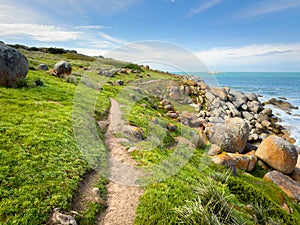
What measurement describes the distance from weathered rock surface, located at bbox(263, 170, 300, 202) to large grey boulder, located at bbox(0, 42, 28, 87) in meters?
19.0

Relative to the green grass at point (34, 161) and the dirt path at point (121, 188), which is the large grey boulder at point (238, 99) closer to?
the dirt path at point (121, 188)

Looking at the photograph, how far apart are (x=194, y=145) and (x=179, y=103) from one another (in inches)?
416

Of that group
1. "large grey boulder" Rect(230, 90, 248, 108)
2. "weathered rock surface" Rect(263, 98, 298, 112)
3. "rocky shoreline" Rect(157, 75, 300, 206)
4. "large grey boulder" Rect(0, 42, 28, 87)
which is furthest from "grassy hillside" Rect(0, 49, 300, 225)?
"weathered rock surface" Rect(263, 98, 298, 112)

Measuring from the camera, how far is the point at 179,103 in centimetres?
2491

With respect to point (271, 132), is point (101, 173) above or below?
above

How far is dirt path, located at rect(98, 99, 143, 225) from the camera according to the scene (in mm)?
5766

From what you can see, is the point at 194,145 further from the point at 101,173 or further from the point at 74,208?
the point at 74,208

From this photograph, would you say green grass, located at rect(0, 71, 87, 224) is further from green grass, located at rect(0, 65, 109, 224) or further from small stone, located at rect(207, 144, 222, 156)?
small stone, located at rect(207, 144, 222, 156)

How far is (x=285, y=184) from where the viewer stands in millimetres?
12289

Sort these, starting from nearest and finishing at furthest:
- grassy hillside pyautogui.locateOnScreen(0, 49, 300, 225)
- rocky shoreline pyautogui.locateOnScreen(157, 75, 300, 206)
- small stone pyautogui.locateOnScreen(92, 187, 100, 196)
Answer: grassy hillside pyautogui.locateOnScreen(0, 49, 300, 225) < small stone pyautogui.locateOnScreen(92, 187, 100, 196) < rocky shoreline pyautogui.locateOnScreen(157, 75, 300, 206)

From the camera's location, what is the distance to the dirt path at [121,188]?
577 centimetres

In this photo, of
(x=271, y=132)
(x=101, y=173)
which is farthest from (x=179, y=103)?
(x=101, y=173)

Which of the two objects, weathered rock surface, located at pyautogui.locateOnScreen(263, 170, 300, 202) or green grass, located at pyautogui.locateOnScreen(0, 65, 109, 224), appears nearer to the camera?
green grass, located at pyautogui.locateOnScreen(0, 65, 109, 224)

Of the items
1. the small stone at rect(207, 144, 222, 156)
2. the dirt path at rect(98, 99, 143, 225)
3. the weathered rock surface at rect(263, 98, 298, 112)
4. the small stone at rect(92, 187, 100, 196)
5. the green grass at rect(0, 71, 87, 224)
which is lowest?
the weathered rock surface at rect(263, 98, 298, 112)
